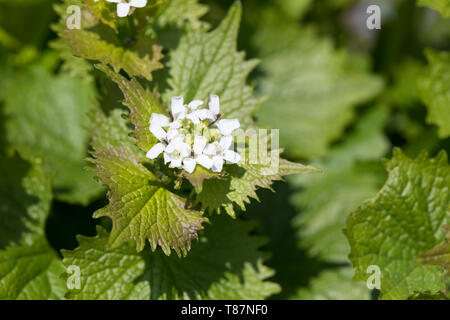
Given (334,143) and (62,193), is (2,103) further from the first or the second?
(334,143)

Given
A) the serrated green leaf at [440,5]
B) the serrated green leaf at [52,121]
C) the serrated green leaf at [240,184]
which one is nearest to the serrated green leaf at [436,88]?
the serrated green leaf at [440,5]

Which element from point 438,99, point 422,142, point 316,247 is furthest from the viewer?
point 422,142

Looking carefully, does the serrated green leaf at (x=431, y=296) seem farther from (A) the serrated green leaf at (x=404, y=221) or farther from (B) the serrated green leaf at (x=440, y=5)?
(B) the serrated green leaf at (x=440, y=5)

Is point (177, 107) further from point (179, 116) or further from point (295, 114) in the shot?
point (295, 114)

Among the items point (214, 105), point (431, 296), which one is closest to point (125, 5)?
point (214, 105)
